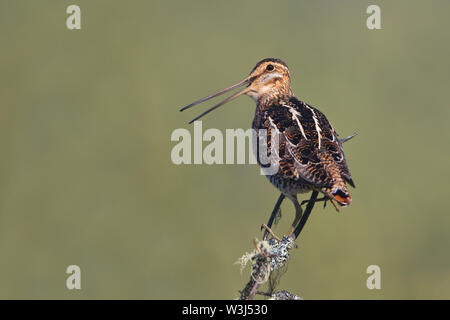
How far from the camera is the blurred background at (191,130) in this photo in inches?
340

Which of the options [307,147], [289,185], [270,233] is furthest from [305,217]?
[307,147]

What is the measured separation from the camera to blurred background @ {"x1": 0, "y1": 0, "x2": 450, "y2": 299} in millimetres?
8633

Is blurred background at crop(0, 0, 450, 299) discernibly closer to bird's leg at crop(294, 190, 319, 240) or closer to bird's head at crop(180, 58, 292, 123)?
bird's head at crop(180, 58, 292, 123)

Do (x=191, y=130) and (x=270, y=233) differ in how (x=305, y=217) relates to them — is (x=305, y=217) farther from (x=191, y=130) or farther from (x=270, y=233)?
(x=191, y=130)

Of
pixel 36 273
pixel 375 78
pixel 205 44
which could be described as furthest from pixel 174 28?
pixel 36 273

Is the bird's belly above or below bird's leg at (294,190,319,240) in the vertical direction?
above

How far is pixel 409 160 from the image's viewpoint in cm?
993

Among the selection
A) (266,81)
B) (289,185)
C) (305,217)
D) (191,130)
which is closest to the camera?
(305,217)

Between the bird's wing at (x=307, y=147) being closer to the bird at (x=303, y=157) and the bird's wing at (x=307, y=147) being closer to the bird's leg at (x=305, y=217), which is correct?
the bird at (x=303, y=157)

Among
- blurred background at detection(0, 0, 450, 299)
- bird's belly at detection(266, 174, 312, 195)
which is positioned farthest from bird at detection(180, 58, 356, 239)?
blurred background at detection(0, 0, 450, 299)

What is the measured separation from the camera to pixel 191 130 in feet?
31.7

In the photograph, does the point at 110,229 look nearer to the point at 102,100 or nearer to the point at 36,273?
the point at 36,273

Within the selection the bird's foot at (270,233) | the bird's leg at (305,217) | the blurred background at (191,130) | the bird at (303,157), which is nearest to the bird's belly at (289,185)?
the bird at (303,157)

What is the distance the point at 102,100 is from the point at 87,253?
9.09 feet
